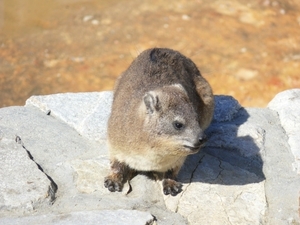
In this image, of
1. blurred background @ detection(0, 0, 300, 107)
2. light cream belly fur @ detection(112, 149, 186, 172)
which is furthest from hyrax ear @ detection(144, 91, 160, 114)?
blurred background @ detection(0, 0, 300, 107)

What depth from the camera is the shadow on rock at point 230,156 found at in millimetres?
5355

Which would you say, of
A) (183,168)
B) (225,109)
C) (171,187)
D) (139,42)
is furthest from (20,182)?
(139,42)

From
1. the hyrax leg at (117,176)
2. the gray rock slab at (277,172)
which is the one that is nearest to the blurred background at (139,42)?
the gray rock slab at (277,172)

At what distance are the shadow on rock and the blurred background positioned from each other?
3619mm

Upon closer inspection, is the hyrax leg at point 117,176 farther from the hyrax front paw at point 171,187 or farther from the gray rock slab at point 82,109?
the gray rock slab at point 82,109

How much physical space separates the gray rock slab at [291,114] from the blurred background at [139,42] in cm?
314

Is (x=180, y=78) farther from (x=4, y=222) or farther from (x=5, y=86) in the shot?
(x=5, y=86)

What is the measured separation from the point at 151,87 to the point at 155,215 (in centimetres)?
120

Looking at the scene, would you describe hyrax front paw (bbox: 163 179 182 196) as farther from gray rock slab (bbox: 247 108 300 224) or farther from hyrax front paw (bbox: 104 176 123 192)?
gray rock slab (bbox: 247 108 300 224)

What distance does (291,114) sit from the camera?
6.14 metres

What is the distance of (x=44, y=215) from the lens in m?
4.62

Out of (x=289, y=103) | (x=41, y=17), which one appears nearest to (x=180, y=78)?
(x=289, y=103)

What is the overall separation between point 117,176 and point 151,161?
13.8 inches

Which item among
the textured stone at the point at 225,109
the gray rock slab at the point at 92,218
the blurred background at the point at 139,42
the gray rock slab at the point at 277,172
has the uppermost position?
the gray rock slab at the point at 92,218
